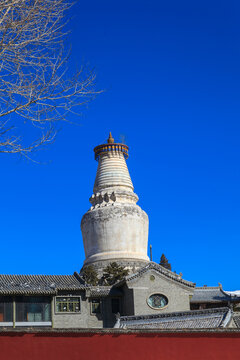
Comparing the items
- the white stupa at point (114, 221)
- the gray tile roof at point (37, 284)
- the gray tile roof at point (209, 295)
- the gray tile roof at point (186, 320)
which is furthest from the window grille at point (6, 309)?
the white stupa at point (114, 221)

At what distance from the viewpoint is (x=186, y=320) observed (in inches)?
941

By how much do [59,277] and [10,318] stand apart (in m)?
4.91

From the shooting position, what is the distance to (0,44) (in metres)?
11.3

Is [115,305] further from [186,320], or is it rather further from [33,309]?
[186,320]

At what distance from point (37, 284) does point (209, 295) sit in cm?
1177

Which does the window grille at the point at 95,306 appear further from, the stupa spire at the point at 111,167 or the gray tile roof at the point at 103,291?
the stupa spire at the point at 111,167

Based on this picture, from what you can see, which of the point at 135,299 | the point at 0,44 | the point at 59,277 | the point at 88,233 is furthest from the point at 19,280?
the point at 0,44

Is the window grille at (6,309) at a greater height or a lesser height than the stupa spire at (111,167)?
lesser

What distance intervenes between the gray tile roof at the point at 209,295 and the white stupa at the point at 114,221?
9.65 metres

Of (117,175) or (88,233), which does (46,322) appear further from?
(117,175)

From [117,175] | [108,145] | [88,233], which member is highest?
[108,145]

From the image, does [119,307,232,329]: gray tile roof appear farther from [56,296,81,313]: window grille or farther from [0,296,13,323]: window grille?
[0,296,13,323]: window grille

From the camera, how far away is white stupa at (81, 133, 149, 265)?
152 ft

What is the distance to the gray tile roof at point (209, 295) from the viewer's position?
3494 centimetres
